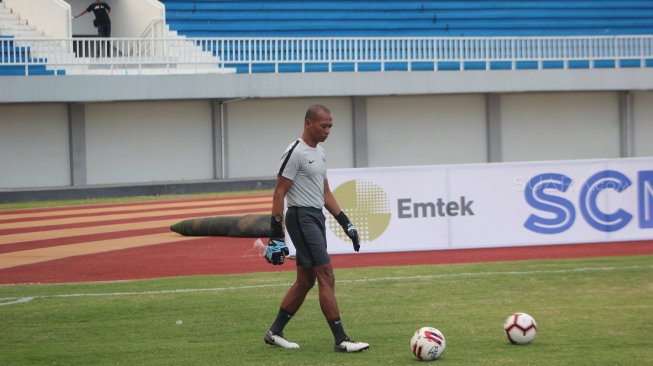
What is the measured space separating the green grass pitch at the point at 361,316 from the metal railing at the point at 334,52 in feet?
52.7

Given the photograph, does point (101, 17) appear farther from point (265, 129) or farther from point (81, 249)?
point (81, 249)

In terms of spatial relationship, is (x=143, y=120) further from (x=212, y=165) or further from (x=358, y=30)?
(x=358, y=30)

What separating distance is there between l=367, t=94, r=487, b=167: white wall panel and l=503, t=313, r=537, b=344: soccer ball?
2403 centimetres

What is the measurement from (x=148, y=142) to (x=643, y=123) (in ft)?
50.8

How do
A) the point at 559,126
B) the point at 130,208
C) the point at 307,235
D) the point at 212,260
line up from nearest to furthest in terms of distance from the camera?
the point at 307,235 < the point at 212,260 < the point at 130,208 < the point at 559,126

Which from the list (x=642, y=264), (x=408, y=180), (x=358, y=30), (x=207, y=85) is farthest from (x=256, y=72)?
(x=642, y=264)

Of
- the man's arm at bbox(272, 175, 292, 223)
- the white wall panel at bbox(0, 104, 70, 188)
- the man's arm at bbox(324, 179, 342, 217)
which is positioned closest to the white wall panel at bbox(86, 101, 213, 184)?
the white wall panel at bbox(0, 104, 70, 188)

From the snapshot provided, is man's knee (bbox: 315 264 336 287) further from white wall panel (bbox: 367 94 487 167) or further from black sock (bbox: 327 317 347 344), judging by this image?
white wall panel (bbox: 367 94 487 167)

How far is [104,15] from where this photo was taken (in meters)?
31.5

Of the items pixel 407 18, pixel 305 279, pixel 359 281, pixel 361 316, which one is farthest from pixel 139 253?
pixel 407 18

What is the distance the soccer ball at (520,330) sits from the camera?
353 inches

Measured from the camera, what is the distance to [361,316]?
10.7m

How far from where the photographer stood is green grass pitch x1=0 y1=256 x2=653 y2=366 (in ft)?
28.8

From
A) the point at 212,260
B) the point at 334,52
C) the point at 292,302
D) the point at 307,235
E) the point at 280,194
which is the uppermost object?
the point at 334,52
